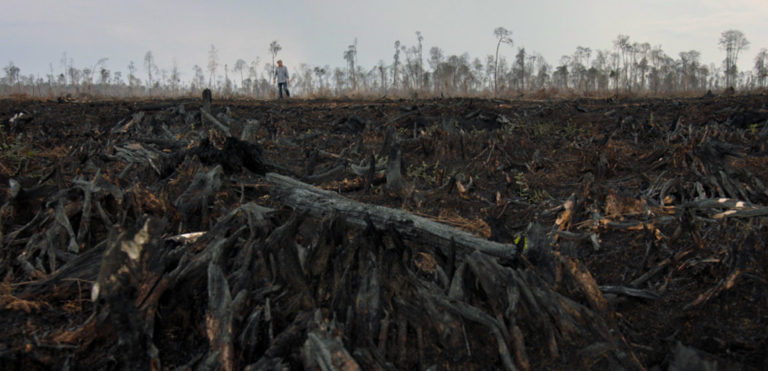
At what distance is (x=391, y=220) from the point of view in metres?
3.06

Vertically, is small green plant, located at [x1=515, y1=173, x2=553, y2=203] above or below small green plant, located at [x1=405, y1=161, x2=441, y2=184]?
below

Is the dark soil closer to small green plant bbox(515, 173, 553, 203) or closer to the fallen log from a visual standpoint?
small green plant bbox(515, 173, 553, 203)

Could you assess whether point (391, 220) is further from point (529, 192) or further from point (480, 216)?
point (529, 192)

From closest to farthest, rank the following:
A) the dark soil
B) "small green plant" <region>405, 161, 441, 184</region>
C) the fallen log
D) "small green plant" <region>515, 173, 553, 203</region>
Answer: the dark soil
the fallen log
"small green plant" <region>515, 173, 553, 203</region>
"small green plant" <region>405, 161, 441, 184</region>

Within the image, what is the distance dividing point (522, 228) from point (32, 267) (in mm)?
3858

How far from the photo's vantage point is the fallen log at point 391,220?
2.74 meters

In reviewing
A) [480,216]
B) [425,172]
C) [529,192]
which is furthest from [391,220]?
[425,172]

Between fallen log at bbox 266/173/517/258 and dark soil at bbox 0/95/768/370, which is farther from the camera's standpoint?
fallen log at bbox 266/173/517/258

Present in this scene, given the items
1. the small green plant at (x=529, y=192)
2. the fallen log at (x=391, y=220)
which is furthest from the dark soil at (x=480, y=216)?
the fallen log at (x=391, y=220)

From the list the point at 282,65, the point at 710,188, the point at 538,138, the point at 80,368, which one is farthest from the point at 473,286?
the point at 282,65

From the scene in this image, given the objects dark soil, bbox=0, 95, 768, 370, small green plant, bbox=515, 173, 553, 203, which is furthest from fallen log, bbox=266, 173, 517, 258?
small green plant, bbox=515, 173, 553, 203

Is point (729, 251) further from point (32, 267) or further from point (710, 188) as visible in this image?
point (32, 267)

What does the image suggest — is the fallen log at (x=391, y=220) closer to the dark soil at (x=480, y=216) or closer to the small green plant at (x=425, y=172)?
the dark soil at (x=480, y=216)

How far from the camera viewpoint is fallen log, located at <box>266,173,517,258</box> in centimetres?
274
